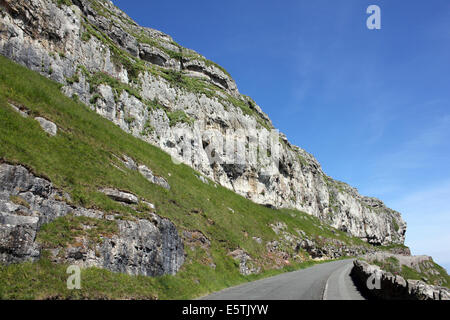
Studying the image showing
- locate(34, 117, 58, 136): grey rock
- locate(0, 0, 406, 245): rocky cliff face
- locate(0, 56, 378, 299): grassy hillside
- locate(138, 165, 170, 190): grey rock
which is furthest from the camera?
locate(0, 0, 406, 245): rocky cliff face

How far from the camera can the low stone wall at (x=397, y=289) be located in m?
9.51

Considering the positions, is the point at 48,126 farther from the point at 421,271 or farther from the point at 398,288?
the point at 421,271

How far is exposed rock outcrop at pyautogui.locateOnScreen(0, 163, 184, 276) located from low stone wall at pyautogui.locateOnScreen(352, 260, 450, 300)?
12.7m

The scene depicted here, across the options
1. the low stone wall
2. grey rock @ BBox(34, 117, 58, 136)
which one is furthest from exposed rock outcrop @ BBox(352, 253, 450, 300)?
grey rock @ BBox(34, 117, 58, 136)

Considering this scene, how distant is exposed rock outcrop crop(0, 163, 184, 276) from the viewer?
35.3 feet

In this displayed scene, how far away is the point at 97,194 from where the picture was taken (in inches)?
642

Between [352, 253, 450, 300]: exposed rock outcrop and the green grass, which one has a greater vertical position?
[352, 253, 450, 300]: exposed rock outcrop

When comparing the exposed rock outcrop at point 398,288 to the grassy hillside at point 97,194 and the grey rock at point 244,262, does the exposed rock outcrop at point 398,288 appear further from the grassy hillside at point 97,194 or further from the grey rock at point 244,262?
the grey rock at point 244,262

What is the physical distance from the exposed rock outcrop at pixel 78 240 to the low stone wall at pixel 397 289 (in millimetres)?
12735

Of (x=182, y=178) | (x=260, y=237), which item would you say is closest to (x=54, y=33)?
(x=182, y=178)

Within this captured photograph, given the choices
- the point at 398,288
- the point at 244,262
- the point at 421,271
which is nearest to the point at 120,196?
the point at 244,262

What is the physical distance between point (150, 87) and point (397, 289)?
4123 centimetres

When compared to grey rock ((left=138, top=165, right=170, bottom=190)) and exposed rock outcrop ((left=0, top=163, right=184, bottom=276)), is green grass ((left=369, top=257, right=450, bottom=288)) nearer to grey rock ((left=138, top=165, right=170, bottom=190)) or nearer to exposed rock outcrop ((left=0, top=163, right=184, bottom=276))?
exposed rock outcrop ((left=0, top=163, right=184, bottom=276))

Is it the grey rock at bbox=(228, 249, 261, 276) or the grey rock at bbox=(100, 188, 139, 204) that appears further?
the grey rock at bbox=(228, 249, 261, 276)
